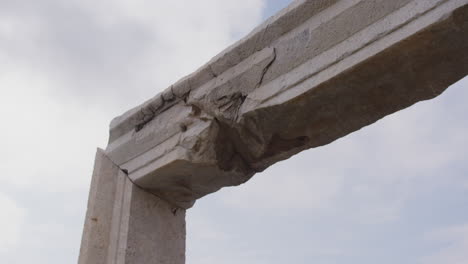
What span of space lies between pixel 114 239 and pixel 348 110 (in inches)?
63.3

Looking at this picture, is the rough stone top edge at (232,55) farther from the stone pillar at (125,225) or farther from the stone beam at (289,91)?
the stone pillar at (125,225)

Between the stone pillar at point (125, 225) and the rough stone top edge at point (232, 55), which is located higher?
the rough stone top edge at point (232, 55)

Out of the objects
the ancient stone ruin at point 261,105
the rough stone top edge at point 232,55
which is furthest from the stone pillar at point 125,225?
the rough stone top edge at point 232,55

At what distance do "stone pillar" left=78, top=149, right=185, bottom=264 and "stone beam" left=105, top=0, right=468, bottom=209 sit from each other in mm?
84

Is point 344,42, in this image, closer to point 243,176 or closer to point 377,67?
point 377,67

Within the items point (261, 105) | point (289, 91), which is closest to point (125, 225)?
point (261, 105)

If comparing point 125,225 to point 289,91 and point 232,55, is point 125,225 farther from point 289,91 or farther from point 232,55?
point 289,91

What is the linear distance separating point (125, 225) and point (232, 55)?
4.03 feet

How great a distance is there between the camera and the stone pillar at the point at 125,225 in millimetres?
3197

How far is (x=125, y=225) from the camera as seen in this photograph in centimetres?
326

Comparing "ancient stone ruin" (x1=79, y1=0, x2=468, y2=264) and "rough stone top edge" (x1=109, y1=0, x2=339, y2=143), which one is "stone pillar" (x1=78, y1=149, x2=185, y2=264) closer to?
"ancient stone ruin" (x1=79, y1=0, x2=468, y2=264)

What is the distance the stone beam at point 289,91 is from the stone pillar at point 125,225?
8cm

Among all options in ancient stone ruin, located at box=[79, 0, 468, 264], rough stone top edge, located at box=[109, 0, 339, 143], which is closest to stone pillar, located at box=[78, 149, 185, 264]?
ancient stone ruin, located at box=[79, 0, 468, 264]

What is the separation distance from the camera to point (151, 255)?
3.27 meters
